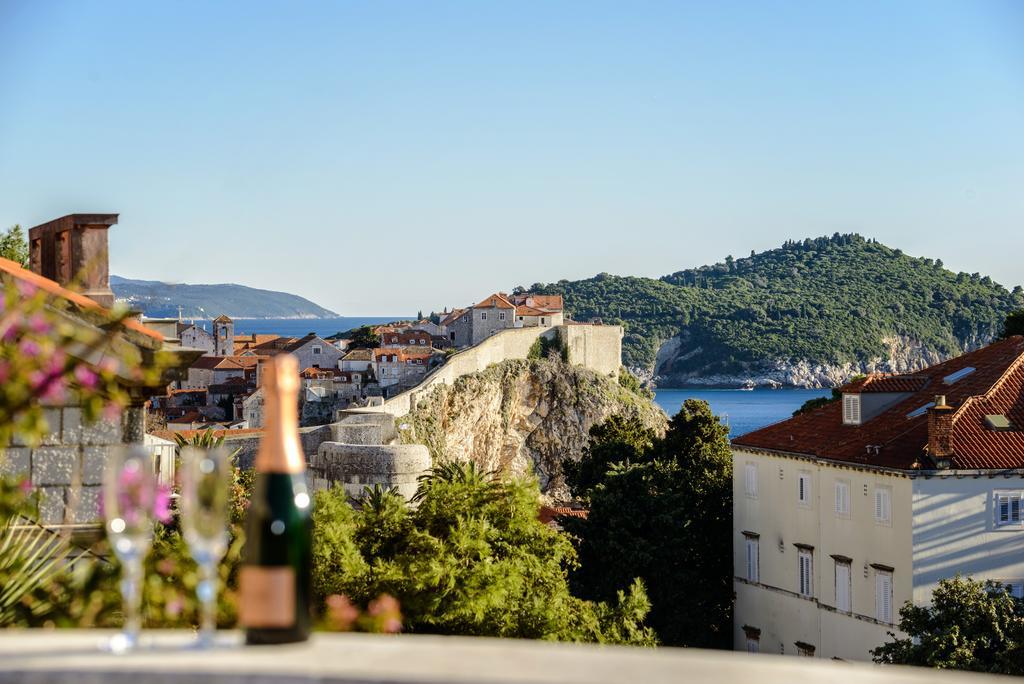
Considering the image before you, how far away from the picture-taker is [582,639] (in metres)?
23.8

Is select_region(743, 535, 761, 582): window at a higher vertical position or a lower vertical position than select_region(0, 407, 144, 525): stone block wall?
lower

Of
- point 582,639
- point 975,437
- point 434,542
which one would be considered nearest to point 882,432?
point 975,437

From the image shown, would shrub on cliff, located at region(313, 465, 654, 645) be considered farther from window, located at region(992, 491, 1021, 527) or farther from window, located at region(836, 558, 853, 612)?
window, located at region(992, 491, 1021, 527)

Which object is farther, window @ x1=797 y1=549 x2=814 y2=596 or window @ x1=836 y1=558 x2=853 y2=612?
window @ x1=797 y1=549 x2=814 y2=596

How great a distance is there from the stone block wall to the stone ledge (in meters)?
6.37

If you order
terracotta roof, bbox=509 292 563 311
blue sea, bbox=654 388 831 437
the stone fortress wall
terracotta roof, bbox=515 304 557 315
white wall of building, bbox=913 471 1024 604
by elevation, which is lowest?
blue sea, bbox=654 388 831 437

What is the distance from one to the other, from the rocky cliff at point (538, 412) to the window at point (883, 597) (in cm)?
4746

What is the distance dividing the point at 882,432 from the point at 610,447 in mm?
20456

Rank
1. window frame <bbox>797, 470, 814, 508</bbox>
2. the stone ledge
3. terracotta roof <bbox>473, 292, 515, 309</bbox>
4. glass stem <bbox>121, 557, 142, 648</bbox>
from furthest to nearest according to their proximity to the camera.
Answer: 1. terracotta roof <bbox>473, 292, 515, 309</bbox>
2. window frame <bbox>797, 470, 814, 508</bbox>
3. glass stem <bbox>121, 557, 142, 648</bbox>
4. the stone ledge

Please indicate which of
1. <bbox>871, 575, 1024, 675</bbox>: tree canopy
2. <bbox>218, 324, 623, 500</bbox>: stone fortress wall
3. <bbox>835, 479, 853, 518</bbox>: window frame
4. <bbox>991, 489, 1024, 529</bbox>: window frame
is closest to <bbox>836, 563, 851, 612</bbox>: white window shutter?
<bbox>835, 479, 853, 518</bbox>: window frame

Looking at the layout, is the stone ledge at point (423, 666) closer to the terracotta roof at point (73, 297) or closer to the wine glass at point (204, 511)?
the wine glass at point (204, 511)

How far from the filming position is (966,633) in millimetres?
23406

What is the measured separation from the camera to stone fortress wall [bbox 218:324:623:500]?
25.9m

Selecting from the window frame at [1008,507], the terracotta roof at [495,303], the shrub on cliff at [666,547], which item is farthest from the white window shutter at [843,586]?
the terracotta roof at [495,303]
